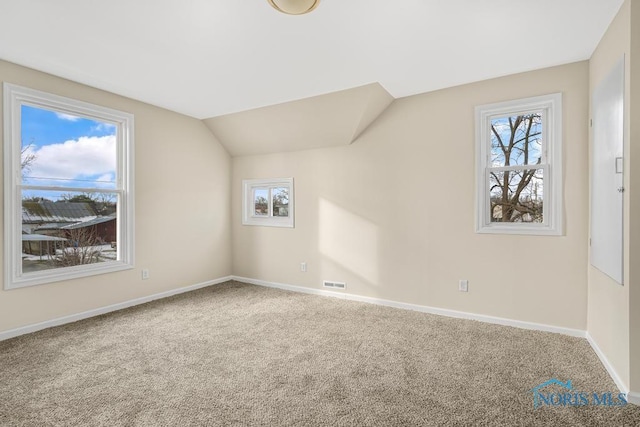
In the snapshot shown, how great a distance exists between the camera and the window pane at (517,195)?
322cm

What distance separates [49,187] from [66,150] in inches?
17.1

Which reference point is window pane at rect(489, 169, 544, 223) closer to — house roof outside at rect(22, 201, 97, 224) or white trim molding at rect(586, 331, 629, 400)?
white trim molding at rect(586, 331, 629, 400)

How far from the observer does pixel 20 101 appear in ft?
10.1

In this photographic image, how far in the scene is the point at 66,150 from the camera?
3.47m

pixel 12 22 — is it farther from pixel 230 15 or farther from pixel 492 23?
pixel 492 23

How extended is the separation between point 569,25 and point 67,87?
4.52 m


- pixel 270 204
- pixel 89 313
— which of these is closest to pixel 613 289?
pixel 270 204

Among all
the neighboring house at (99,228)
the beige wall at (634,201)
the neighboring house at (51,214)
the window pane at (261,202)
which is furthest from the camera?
the window pane at (261,202)

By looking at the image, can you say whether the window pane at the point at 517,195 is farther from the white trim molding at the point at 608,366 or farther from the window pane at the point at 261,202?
the window pane at the point at 261,202

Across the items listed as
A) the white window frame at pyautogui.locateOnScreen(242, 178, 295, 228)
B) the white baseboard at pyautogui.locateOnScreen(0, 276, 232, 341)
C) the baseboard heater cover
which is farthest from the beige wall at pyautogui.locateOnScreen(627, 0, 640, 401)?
the white baseboard at pyautogui.locateOnScreen(0, 276, 232, 341)

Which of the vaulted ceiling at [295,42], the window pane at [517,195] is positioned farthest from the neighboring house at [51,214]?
the window pane at [517,195]

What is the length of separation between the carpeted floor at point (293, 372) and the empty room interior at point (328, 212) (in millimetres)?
20

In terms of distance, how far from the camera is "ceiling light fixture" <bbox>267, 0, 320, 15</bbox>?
6.49ft

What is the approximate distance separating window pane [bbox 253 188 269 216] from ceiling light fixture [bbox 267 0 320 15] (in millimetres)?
3175
